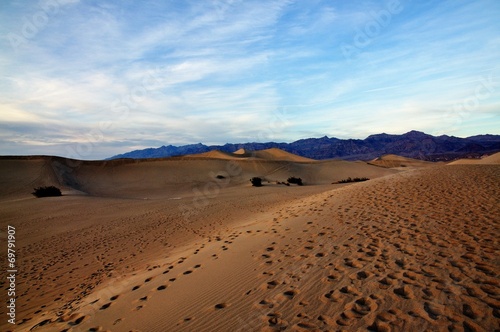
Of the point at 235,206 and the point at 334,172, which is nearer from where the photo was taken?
the point at 235,206

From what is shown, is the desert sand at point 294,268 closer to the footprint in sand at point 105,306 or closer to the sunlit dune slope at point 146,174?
the footprint in sand at point 105,306

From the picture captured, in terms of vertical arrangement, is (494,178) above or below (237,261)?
above

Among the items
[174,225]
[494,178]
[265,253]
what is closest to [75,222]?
[174,225]

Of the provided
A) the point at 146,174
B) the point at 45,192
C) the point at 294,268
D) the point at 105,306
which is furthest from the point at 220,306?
the point at 146,174

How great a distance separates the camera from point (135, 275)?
273 inches

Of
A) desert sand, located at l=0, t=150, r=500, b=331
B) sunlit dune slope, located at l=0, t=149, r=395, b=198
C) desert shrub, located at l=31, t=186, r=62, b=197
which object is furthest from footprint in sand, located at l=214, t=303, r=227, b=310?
sunlit dune slope, located at l=0, t=149, r=395, b=198

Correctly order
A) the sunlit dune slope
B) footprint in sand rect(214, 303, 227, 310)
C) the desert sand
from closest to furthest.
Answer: the desert sand → footprint in sand rect(214, 303, 227, 310) → the sunlit dune slope

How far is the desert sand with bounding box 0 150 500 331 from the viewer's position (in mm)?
3725

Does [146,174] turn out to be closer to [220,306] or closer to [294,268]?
[294,268]

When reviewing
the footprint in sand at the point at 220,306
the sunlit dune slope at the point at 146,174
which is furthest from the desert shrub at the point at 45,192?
the footprint in sand at the point at 220,306

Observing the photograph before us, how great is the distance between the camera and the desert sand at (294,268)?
3725mm

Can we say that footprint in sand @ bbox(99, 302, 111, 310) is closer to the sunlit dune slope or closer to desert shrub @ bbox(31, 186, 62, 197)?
desert shrub @ bbox(31, 186, 62, 197)

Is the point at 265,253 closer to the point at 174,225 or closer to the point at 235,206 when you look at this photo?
the point at 174,225

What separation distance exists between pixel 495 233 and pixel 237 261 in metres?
5.67
